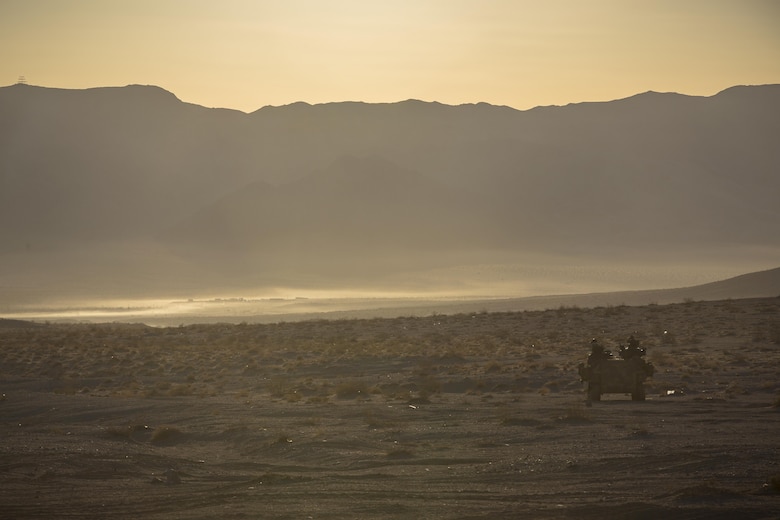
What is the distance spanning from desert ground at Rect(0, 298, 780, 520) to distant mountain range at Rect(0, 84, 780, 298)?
3815 inches

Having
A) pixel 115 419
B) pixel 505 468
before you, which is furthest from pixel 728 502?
pixel 115 419

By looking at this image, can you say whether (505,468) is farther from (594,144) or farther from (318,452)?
(594,144)

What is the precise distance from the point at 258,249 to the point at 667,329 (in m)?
115

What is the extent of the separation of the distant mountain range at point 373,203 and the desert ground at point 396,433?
3815 inches

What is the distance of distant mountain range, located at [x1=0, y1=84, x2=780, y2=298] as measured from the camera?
151 meters

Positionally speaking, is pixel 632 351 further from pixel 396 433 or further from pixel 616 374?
pixel 396 433

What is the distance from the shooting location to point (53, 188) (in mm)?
180625

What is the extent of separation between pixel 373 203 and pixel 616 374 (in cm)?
14151

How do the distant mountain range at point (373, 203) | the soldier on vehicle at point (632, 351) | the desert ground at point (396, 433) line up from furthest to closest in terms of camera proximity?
the distant mountain range at point (373, 203) < the soldier on vehicle at point (632, 351) < the desert ground at point (396, 433)

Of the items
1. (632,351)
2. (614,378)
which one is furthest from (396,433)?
(632,351)

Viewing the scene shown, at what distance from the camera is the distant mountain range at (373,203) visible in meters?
151

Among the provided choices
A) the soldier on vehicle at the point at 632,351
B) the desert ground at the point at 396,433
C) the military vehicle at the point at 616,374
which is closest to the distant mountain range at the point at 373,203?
the desert ground at the point at 396,433

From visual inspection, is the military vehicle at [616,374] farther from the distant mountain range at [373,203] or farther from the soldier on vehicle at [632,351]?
the distant mountain range at [373,203]

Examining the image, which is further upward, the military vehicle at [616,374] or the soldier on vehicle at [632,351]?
the soldier on vehicle at [632,351]
